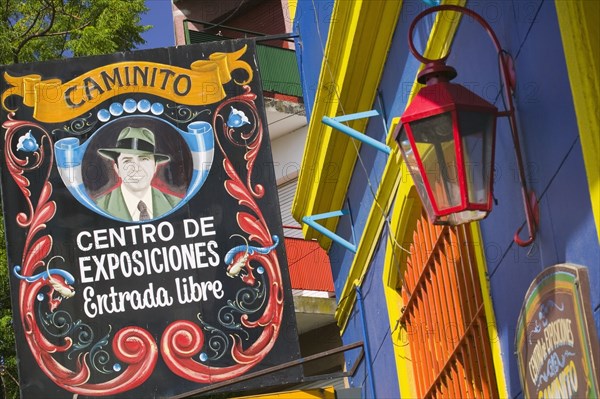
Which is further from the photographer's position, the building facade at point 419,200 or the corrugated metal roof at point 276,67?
the corrugated metal roof at point 276,67

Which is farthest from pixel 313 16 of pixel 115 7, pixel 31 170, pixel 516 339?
pixel 115 7

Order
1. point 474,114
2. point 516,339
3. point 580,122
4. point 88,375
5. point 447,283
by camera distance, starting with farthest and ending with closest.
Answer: point 88,375
point 447,283
point 516,339
point 474,114
point 580,122

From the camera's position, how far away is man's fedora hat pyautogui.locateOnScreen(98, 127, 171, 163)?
10.4 metres

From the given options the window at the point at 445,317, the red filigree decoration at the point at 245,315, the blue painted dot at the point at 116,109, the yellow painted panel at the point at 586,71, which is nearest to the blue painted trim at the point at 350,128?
the window at the point at 445,317

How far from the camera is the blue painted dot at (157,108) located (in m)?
10.6

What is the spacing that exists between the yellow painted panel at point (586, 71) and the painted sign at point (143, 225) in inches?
206

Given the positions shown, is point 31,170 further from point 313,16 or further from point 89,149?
point 313,16

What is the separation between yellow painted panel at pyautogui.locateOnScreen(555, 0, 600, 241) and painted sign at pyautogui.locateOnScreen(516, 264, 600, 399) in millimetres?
349

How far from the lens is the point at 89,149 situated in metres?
10.5

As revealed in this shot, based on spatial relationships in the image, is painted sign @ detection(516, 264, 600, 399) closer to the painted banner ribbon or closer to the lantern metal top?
the lantern metal top

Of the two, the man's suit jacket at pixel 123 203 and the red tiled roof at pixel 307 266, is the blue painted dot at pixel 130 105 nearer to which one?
the man's suit jacket at pixel 123 203

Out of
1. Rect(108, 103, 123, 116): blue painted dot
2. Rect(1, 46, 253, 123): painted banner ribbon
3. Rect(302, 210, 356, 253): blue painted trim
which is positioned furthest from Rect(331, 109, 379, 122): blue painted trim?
Rect(108, 103, 123, 116): blue painted dot

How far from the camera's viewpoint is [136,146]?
10.4m

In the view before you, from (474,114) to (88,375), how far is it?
528 cm
